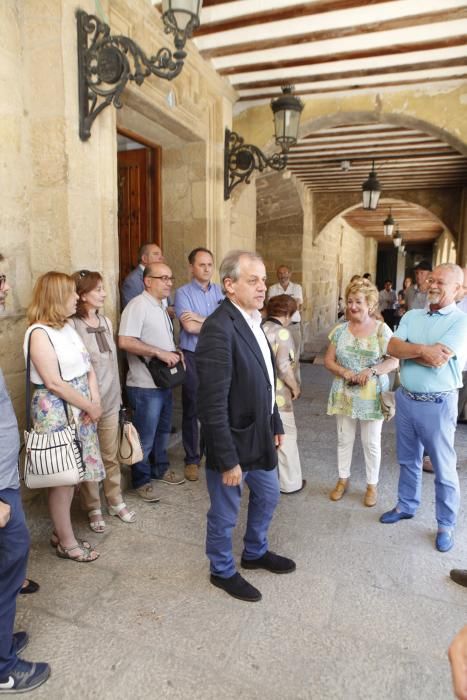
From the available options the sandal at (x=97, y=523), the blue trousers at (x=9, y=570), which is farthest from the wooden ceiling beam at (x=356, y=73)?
the blue trousers at (x=9, y=570)

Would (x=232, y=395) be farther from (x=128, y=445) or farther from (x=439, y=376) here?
(x=439, y=376)

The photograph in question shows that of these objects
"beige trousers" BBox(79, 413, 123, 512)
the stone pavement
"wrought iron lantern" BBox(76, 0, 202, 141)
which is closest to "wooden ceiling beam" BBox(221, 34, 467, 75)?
"wrought iron lantern" BBox(76, 0, 202, 141)

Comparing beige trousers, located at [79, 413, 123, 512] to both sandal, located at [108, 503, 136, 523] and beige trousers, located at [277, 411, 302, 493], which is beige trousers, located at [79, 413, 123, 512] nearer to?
sandal, located at [108, 503, 136, 523]

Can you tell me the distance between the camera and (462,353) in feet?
8.48

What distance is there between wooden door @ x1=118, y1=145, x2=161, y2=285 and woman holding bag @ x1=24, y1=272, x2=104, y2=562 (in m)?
2.28

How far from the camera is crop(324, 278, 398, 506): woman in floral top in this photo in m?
3.07

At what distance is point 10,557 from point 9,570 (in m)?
0.05

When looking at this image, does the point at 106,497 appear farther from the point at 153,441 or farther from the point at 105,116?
the point at 105,116

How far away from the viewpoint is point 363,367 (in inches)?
122

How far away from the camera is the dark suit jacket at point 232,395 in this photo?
2.06 metres

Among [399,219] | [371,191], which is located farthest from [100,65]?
[399,219]

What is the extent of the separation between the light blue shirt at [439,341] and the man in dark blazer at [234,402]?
0.89 metres

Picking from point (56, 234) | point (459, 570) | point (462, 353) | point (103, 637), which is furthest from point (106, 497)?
point (462, 353)

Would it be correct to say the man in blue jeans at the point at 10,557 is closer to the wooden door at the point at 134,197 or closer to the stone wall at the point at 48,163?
the stone wall at the point at 48,163
